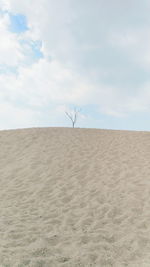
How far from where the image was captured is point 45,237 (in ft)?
15.1

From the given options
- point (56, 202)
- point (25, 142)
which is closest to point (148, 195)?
point (56, 202)

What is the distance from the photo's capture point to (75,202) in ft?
20.9

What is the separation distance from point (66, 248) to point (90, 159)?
18.9 feet

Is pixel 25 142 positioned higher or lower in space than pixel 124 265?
higher

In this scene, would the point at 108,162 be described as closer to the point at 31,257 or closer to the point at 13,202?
the point at 13,202

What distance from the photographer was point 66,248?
427 centimetres

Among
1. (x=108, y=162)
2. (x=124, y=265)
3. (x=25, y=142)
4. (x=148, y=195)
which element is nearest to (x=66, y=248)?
(x=124, y=265)

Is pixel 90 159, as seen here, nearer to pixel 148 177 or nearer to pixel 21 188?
pixel 148 177

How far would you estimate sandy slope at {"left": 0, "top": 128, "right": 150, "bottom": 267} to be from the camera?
4145 millimetres

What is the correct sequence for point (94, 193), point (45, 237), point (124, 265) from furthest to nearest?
point (94, 193)
point (45, 237)
point (124, 265)

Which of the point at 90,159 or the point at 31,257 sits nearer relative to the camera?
the point at 31,257

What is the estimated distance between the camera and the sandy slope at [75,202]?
13.6 ft

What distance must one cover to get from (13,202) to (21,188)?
1.01 meters

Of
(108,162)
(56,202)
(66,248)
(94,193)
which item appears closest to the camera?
(66,248)
